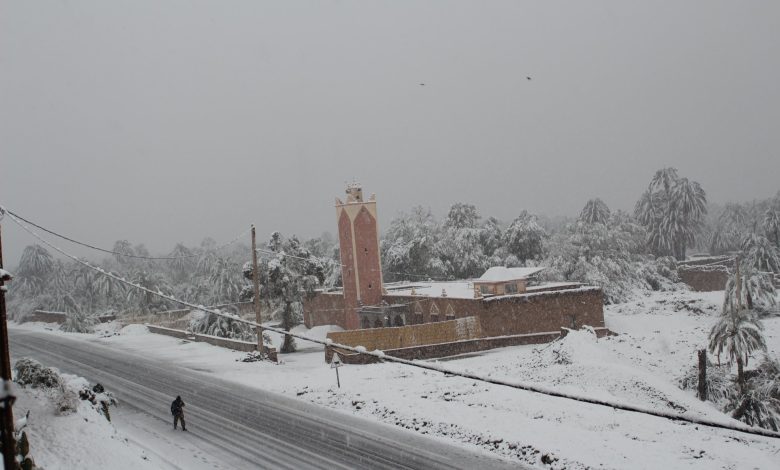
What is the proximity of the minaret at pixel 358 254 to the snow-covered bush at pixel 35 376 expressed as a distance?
29781mm

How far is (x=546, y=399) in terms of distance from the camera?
22781 mm

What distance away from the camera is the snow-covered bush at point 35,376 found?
1700cm

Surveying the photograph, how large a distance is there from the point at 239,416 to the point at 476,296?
1899cm

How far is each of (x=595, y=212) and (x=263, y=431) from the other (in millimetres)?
57359

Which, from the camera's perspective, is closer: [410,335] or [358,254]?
[410,335]

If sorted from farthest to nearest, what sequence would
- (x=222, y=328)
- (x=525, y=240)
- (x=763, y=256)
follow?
1. (x=525, y=240)
2. (x=763, y=256)
3. (x=222, y=328)

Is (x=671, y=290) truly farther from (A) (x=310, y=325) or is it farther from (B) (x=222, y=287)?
(B) (x=222, y=287)

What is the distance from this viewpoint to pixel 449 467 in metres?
17.0

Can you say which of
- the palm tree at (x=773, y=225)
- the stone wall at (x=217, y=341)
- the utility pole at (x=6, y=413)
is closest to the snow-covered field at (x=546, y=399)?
the stone wall at (x=217, y=341)

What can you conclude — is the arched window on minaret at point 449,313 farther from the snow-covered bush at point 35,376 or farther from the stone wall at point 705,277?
the stone wall at point 705,277

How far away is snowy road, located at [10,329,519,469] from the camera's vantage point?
17609mm

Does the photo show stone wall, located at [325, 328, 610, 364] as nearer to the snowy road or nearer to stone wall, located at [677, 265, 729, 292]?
the snowy road

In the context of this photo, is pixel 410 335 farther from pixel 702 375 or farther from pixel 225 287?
pixel 225 287

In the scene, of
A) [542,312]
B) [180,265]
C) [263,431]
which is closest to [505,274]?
[542,312]
